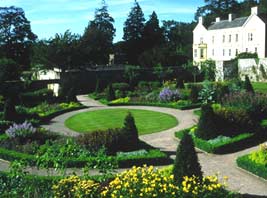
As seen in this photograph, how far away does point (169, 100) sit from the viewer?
32.4 meters

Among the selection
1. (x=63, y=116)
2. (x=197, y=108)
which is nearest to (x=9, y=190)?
(x=63, y=116)

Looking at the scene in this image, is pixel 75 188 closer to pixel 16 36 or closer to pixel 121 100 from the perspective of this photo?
pixel 121 100

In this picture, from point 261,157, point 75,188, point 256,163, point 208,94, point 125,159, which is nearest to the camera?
point 75,188

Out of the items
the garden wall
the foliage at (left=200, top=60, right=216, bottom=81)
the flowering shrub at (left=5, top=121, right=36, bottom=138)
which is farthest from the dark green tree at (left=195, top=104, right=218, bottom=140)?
the garden wall

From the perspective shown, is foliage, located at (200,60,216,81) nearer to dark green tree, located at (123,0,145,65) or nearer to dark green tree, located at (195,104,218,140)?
dark green tree, located at (123,0,145,65)

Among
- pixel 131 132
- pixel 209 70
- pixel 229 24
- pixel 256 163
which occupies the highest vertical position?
pixel 229 24

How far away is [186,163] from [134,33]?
63875 millimetres

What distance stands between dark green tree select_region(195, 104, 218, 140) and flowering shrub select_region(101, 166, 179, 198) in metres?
8.22

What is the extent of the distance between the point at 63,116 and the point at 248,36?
4282cm

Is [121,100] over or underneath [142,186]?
over

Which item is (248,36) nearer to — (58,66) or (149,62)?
(149,62)

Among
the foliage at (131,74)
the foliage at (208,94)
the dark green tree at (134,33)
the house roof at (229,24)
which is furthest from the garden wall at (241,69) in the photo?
the dark green tree at (134,33)

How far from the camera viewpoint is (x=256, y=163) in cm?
1405

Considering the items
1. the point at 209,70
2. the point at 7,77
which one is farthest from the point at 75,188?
the point at 209,70
